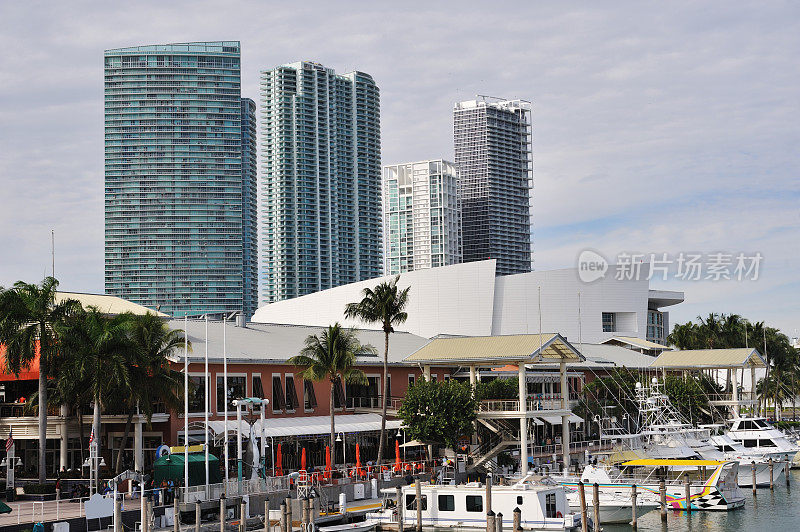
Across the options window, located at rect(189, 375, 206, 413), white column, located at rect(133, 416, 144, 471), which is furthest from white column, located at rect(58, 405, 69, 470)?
window, located at rect(189, 375, 206, 413)

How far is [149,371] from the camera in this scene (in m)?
A: 52.7

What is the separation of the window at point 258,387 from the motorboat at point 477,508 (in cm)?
1626

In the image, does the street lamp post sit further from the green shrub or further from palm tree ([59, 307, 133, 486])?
the green shrub

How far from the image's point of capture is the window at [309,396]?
6488 cm

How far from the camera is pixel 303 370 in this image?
207 feet

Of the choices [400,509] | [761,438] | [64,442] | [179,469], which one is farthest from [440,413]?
[761,438]

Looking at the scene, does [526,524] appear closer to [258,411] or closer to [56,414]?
[258,411]

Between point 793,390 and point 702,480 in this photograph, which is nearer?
Answer: point 702,480

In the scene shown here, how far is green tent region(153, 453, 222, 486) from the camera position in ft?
151

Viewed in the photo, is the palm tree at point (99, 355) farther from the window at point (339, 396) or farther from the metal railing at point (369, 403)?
the metal railing at point (369, 403)

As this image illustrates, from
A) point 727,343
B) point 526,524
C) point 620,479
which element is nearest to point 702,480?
point 620,479

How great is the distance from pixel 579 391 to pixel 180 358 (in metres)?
48.0

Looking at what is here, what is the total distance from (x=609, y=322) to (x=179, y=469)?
115770 mm

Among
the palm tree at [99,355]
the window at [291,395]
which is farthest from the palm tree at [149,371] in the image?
the window at [291,395]
